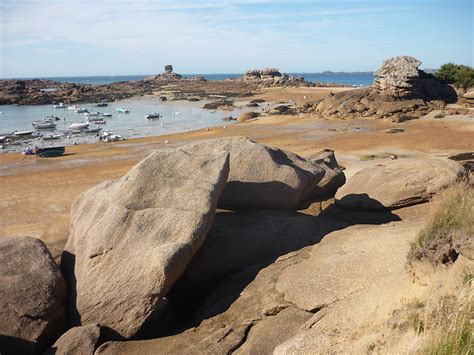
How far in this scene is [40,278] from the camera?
8320 millimetres

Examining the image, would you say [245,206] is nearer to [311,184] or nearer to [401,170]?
[311,184]

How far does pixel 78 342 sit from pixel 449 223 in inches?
242

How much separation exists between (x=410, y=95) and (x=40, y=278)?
41.5 metres

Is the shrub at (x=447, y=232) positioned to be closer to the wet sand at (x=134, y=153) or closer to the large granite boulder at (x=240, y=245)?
the large granite boulder at (x=240, y=245)

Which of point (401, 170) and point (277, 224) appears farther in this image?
point (401, 170)

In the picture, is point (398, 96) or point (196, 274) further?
point (398, 96)

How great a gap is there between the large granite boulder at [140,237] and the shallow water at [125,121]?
33.1m

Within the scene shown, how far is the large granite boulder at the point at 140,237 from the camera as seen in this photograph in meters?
7.95

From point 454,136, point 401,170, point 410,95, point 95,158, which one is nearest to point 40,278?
point 401,170

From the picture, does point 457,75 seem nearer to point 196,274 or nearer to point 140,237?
point 196,274

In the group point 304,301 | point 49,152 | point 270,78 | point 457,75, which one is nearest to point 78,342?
Result: point 304,301

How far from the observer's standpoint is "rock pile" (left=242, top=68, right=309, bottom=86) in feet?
386

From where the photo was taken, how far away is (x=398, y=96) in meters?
43.8

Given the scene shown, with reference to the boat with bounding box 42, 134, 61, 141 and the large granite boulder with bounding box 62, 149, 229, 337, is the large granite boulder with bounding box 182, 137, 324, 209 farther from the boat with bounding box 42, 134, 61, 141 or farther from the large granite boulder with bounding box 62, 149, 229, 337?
the boat with bounding box 42, 134, 61, 141
